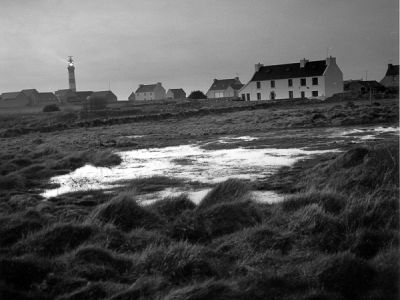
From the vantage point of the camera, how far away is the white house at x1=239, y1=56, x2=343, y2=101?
69688 mm

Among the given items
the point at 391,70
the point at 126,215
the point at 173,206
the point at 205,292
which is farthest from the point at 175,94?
the point at 205,292

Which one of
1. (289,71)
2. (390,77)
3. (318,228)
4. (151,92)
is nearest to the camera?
(318,228)

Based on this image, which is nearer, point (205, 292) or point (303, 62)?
point (205, 292)

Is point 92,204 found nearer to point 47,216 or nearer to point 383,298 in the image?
point 47,216

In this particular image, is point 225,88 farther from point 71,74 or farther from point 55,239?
point 55,239

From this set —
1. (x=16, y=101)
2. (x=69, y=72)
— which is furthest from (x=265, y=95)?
(x=16, y=101)

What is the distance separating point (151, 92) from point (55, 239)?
387 feet

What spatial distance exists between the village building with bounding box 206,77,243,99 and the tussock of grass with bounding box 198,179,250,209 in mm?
98124

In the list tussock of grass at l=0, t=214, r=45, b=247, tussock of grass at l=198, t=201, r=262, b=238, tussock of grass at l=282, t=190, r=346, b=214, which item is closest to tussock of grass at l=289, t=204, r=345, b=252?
tussock of grass at l=282, t=190, r=346, b=214

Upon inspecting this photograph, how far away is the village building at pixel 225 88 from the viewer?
10831 centimetres

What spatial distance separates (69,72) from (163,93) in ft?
98.7

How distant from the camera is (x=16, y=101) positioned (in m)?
107

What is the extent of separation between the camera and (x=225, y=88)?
360ft

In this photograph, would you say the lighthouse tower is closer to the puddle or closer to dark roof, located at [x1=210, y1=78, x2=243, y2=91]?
dark roof, located at [x1=210, y1=78, x2=243, y2=91]
